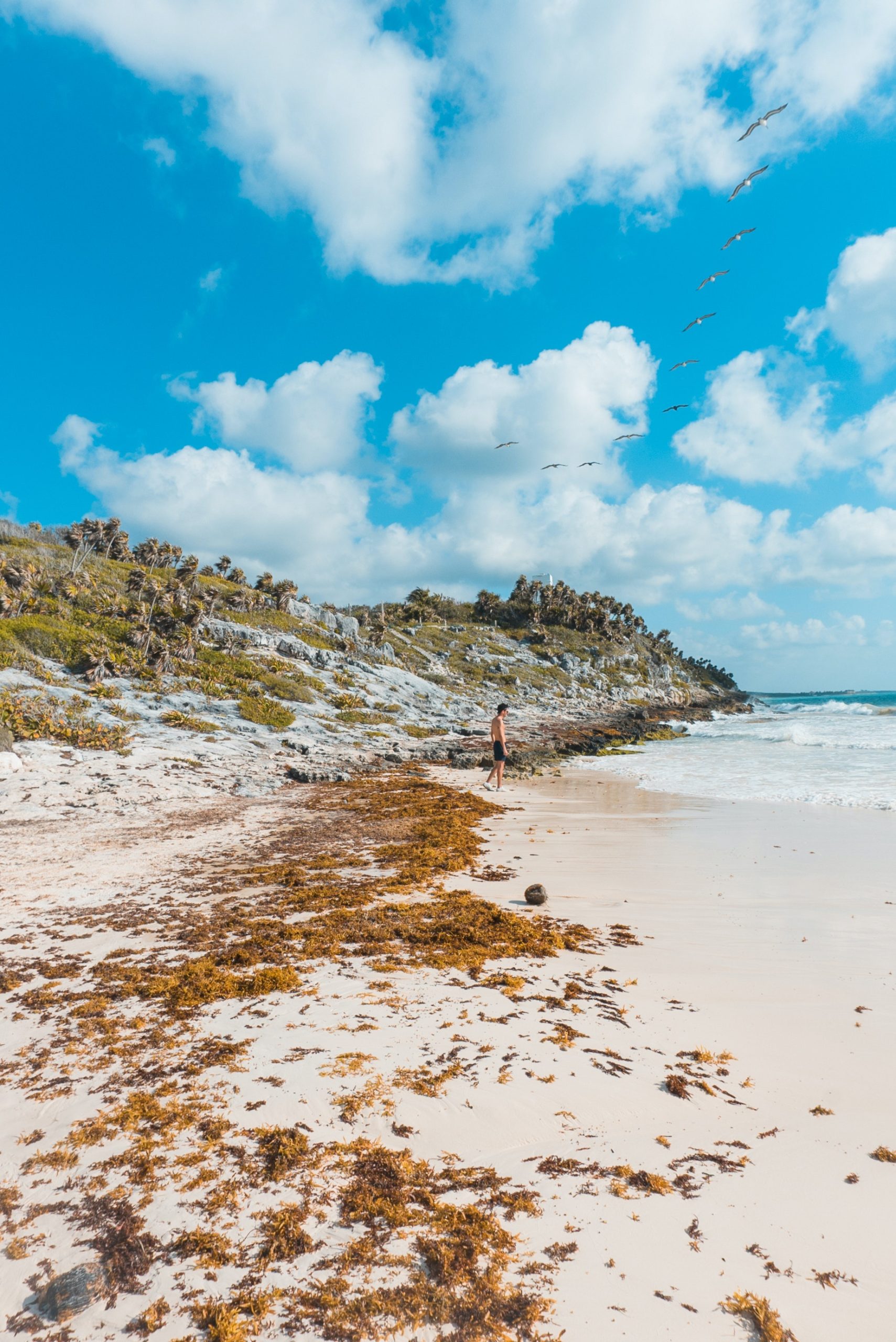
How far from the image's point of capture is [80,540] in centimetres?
4525

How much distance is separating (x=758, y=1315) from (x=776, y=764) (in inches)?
941

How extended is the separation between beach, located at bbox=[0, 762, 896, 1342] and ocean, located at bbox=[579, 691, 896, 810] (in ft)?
30.0

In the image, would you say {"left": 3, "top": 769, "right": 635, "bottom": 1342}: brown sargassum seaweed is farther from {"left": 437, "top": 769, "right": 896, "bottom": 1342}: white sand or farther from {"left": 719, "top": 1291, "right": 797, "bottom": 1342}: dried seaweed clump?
{"left": 719, "top": 1291, "right": 797, "bottom": 1342}: dried seaweed clump

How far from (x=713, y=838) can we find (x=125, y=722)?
19593 millimetres

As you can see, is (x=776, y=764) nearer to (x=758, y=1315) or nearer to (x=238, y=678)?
(x=758, y=1315)

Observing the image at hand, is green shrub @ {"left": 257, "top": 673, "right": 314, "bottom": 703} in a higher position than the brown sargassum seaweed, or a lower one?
higher

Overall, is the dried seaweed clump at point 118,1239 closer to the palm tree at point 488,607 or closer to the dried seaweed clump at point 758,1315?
the dried seaweed clump at point 758,1315

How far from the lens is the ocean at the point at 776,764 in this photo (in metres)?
16.9

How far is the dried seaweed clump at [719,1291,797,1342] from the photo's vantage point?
2586 millimetres

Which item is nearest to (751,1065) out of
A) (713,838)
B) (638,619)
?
(713,838)

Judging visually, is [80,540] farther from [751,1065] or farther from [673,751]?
[751,1065]

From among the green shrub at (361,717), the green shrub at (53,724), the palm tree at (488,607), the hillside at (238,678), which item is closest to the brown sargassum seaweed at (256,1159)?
the hillside at (238,678)

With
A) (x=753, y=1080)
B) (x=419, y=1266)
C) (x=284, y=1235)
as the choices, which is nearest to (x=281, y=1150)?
(x=284, y=1235)

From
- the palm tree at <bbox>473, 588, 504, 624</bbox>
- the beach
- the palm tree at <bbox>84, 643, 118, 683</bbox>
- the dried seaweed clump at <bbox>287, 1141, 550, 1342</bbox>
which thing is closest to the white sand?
the beach
